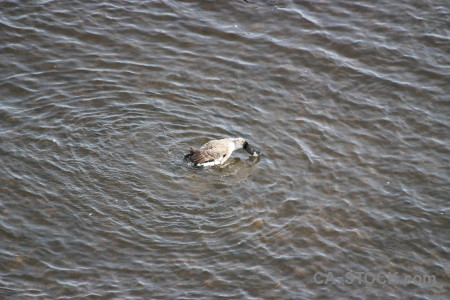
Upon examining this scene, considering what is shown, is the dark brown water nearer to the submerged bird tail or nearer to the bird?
the submerged bird tail

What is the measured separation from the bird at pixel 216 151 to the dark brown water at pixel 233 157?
0.88 ft

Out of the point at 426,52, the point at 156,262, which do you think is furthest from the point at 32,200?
the point at 426,52

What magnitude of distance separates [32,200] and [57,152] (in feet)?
5.04

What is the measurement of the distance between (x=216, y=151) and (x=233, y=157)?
1193 millimetres

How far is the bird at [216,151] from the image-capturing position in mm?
13914

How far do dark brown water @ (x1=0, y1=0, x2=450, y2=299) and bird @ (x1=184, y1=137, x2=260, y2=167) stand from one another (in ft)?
0.88

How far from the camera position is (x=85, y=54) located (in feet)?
55.8

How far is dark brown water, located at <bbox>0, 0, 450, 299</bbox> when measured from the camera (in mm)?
11570

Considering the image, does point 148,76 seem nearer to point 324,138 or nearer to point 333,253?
point 324,138

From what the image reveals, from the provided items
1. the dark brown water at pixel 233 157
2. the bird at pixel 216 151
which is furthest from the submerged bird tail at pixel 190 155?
the dark brown water at pixel 233 157

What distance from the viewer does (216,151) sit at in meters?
13.9

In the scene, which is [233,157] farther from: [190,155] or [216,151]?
[190,155]

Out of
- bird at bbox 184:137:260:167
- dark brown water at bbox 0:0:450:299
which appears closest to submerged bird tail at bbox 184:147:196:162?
bird at bbox 184:137:260:167

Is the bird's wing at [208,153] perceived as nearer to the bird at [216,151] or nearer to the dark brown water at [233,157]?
the bird at [216,151]
